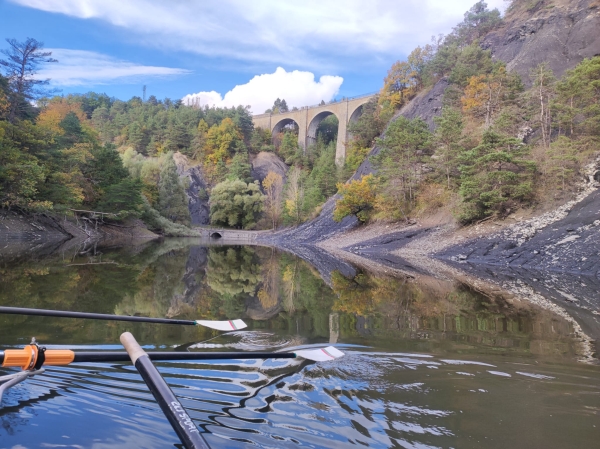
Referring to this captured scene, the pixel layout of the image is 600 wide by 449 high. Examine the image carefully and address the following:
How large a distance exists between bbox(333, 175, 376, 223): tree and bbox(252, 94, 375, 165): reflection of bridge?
74.3 ft

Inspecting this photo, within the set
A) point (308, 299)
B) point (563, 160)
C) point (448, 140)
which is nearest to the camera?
point (308, 299)

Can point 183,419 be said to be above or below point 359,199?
below

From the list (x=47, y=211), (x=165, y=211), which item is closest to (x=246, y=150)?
(x=165, y=211)

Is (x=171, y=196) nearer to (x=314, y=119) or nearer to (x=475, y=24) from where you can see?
(x=314, y=119)

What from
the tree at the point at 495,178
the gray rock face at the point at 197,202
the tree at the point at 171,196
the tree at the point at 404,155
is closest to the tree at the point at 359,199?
the tree at the point at 404,155

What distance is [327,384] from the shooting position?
12.8ft

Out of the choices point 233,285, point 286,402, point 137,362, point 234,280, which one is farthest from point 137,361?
point 234,280

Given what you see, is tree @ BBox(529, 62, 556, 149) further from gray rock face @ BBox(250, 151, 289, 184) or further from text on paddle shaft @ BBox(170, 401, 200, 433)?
gray rock face @ BBox(250, 151, 289, 184)

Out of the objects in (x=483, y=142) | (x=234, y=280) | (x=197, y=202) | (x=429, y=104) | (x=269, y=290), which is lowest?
(x=269, y=290)

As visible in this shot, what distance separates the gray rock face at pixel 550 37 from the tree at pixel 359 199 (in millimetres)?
16127

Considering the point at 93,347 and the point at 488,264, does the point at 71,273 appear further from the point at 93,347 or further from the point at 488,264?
the point at 488,264

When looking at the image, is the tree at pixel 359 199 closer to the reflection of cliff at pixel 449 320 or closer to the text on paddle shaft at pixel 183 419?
the reflection of cliff at pixel 449 320

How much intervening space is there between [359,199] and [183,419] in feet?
104

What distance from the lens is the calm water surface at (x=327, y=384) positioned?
2885 millimetres
